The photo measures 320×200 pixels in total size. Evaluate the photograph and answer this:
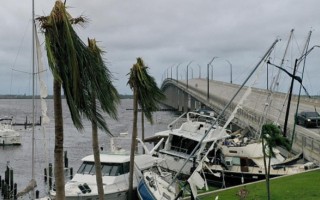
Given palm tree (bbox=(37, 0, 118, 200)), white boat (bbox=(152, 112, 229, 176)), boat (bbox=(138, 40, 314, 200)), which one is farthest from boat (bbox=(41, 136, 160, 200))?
palm tree (bbox=(37, 0, 118, 200))

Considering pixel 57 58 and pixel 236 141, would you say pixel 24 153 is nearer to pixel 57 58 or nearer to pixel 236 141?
pixel 236 141

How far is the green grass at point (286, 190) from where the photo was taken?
22.0 meters

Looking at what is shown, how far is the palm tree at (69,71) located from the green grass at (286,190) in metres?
13.0

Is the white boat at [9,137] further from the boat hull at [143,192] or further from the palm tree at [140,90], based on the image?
the boat hull at [143,192]

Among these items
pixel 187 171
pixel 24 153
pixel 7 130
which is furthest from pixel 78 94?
pixel 7 130

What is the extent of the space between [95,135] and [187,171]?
16744 millimetres

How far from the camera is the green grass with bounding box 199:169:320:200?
72.2 ft

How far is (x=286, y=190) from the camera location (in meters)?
23.1

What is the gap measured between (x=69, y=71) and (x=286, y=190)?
51.2ft

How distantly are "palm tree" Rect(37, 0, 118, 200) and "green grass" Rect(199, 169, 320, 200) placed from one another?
512 inches

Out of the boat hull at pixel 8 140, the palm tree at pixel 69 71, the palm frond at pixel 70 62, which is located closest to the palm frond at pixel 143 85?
the palm tree at pixel 69 71

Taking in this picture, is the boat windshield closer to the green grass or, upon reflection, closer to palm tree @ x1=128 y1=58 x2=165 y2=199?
palm tree @ x1=128 y1=58 x2=165 y2=199

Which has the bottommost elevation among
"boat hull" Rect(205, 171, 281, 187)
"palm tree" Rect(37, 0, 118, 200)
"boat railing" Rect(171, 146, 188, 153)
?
"boat hull" Rect(205, 171, 281, 187)

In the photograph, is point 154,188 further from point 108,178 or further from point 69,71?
point 69,71
